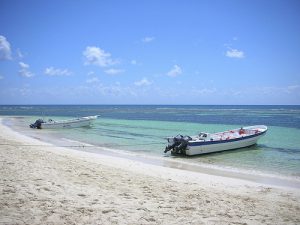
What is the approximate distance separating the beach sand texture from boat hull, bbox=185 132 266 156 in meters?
6.26

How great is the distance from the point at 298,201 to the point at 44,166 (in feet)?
28.3

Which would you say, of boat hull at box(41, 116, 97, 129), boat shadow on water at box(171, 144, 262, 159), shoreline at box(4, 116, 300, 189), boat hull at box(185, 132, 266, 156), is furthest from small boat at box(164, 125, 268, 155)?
boat hull at box(41, 116, 97, 129)

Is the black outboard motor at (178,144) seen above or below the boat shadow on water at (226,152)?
above

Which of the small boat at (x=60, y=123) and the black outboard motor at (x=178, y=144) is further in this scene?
the small boat at (x=60, y=123)

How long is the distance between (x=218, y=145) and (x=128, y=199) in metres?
12.1

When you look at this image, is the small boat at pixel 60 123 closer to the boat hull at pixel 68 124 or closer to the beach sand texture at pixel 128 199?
the boat hull at pixel 68 124

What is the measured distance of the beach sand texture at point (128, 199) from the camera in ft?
20.9

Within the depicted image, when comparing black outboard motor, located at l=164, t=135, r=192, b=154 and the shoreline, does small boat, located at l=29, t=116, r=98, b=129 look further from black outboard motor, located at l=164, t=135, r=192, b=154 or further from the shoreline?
black outboard motor, located at l=164, t=135, r=192, b=154

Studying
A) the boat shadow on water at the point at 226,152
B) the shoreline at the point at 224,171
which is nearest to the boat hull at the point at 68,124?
the shoreline at the point at 224,171

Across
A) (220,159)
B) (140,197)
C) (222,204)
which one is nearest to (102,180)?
(140,197)

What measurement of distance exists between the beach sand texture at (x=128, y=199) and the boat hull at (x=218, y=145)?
6260 mm

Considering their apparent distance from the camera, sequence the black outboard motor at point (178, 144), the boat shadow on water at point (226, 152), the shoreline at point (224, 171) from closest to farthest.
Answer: the shoreline at point (224, 171)
the black outboard motor at point (178, 144)
the boat shadow on water at point (226, 152)

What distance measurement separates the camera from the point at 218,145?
734 inches

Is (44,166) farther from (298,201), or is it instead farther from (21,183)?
(298,201)
